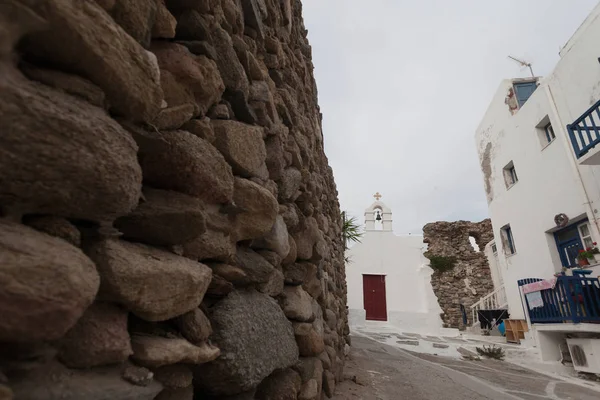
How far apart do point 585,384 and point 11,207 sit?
5.42 m

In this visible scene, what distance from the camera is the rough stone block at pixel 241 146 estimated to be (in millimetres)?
1036

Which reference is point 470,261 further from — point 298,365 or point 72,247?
point 72,247

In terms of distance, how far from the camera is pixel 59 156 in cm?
52

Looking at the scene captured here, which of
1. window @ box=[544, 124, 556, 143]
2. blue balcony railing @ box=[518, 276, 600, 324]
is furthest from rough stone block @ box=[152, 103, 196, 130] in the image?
window @ box=[544, 124, 556, 143]

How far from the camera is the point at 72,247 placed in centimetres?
54

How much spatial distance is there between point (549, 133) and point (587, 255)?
297 cm

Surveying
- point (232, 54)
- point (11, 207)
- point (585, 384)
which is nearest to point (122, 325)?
point (11, 207)

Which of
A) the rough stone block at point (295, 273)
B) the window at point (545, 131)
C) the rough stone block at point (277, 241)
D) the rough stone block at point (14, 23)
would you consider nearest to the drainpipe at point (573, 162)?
the window at point (545, 131)

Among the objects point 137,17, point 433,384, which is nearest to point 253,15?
point 137,17

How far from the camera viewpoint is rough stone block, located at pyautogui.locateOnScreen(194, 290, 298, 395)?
902 millimetres

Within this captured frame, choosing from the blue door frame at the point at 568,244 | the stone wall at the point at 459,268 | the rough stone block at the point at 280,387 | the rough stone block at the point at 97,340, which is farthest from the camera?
the stone wall at the point at 459,268

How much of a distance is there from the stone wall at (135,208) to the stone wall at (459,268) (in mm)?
12454

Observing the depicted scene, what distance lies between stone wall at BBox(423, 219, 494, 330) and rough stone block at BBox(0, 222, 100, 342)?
12990 mm

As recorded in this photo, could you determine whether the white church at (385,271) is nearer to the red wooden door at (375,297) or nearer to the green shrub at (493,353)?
the red wooden door at (375,297)
